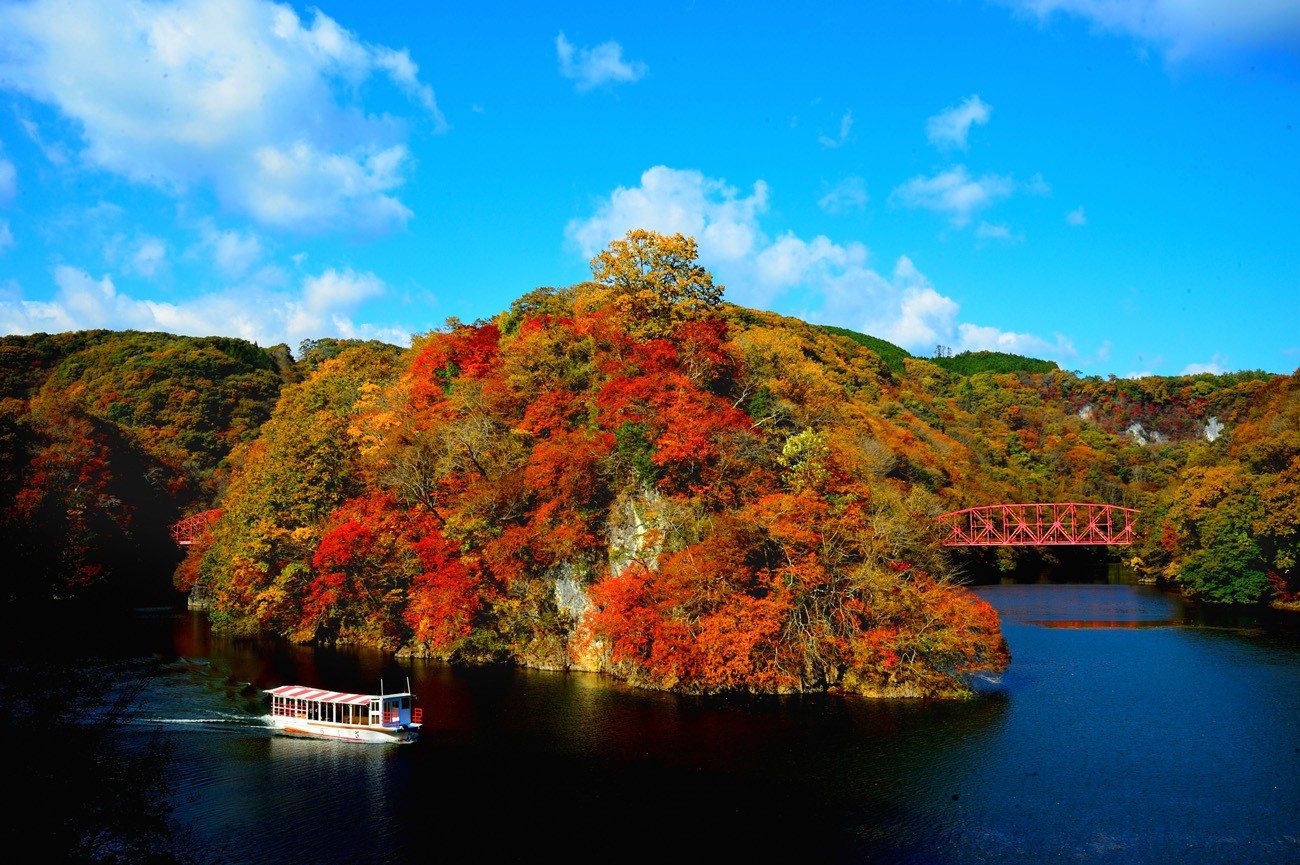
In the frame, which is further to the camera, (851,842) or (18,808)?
(851,842)

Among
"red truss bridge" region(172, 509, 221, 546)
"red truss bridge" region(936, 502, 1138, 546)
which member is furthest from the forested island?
"red truss bridge" region(936, 502, 1138, 546)

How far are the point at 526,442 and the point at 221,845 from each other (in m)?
32.5

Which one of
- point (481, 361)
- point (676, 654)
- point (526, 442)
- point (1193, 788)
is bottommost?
point (1193, 788)

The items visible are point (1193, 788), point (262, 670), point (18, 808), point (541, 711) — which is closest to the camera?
point (18, 808)

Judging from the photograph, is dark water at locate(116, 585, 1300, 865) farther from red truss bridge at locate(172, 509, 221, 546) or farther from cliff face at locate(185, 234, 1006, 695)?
red truss bridge at locate(172, 509, 221, 546)

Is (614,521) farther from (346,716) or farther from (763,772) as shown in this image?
(763,772)

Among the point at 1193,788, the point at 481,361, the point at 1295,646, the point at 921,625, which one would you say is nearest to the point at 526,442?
the point at 481,361

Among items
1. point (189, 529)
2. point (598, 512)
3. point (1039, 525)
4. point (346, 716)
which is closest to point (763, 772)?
point (346, 716)

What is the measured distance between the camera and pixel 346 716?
38094mm

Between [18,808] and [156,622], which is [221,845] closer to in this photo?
[18,808]

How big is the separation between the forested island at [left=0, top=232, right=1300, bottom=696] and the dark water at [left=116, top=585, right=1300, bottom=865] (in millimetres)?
3165

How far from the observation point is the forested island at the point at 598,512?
41906 millimetres

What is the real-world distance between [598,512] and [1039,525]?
60.6 metres

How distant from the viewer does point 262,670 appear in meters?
48.6
